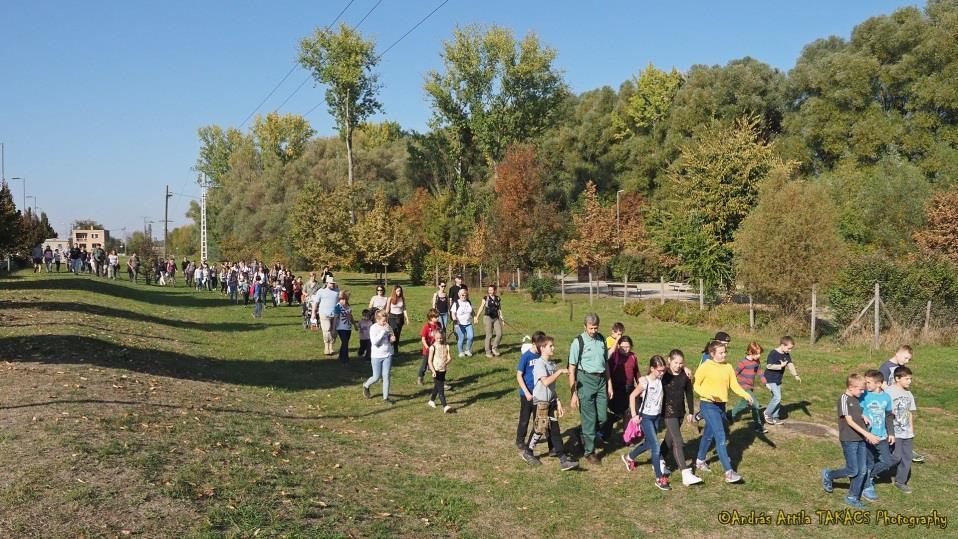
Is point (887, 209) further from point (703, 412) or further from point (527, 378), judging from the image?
point (527, 378)

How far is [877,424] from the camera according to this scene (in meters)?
8.56

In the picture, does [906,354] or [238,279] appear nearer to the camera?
[906,354]

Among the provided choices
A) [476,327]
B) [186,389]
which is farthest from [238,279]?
[186,389]

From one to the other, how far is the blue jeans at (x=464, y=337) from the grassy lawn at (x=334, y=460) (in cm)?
55

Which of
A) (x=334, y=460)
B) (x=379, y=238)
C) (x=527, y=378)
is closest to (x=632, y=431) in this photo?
(x=527, y=378)

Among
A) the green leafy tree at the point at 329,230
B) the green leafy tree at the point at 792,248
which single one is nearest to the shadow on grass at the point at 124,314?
the green leafy tree at the point at 792,248

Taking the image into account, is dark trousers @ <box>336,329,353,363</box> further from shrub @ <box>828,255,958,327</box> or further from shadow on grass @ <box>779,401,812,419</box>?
shrub @ <box>828,255,958,327</box>

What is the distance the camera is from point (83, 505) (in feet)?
23.2

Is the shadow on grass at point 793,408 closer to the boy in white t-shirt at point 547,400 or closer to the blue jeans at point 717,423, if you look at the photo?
the blue jeans at point 717,423

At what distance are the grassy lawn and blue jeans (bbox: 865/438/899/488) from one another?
30cm

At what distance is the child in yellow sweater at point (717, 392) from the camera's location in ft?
29.7

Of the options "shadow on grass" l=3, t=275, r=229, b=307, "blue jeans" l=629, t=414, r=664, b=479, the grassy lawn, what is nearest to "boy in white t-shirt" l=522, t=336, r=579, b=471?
the grassy lawn

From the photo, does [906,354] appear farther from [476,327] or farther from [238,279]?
[238,279]

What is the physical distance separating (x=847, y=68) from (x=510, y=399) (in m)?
45.3
